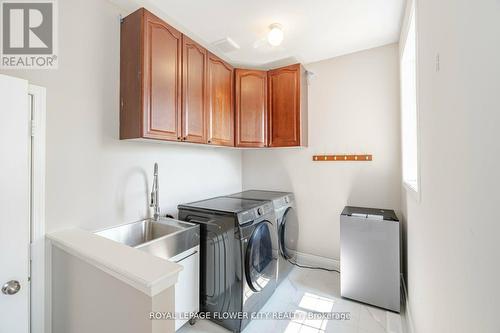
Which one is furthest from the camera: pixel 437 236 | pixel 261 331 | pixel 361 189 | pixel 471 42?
pixel 361 189

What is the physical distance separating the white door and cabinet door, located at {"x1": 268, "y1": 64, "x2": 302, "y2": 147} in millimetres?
2115

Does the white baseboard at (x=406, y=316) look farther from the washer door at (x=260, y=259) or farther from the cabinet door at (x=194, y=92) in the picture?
the cabinet door at (x=194, y=92)

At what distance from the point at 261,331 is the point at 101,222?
4.95 feet

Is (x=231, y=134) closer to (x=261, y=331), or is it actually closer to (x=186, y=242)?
(x=186, y=242)

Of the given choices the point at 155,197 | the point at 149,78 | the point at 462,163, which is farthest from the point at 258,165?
the point at 462,163

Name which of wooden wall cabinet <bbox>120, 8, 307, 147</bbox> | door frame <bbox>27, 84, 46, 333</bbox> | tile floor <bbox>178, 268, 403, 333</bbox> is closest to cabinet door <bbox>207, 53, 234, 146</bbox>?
wooden wall cabinet <bbox>120, 8, 307, 147</bbox>

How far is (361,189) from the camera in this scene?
245cm

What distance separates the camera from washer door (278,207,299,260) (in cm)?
236

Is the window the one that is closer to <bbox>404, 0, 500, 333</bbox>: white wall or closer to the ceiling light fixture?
<bbox>404, 0, 500, 333</bbox>: white wall

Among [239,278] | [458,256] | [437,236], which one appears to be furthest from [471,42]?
[239,278]

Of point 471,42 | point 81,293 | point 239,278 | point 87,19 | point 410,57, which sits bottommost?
point 239,278

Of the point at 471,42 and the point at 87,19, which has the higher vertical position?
the point at 87,19

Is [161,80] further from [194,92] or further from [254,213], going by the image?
[254,213]

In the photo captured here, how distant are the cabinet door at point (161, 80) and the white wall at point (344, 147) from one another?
163cm
